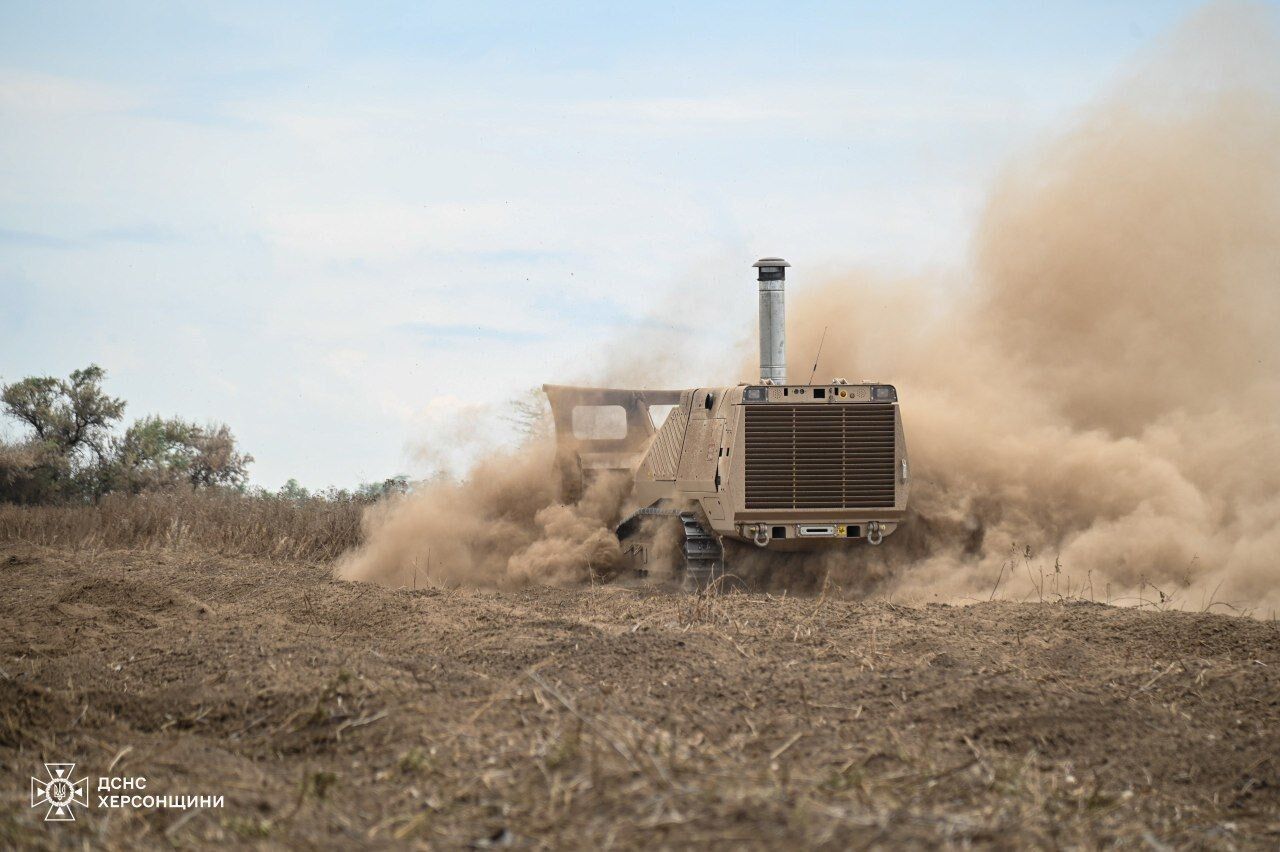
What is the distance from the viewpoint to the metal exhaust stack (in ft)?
60.6

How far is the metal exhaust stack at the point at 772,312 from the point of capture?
1848cm

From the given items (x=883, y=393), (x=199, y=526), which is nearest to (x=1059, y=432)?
(x=883, y=393)

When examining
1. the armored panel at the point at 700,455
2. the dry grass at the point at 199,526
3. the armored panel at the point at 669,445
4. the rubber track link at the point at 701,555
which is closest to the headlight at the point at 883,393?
the armored panel at the point at 700,455

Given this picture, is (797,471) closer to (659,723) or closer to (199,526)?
(659,723)

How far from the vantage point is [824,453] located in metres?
15.9

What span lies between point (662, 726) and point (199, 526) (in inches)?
836

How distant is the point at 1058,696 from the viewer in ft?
29.5

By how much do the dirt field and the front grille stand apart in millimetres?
2542

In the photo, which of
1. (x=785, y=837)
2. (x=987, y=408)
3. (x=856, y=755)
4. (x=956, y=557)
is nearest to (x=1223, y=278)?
(x=987, y=408)

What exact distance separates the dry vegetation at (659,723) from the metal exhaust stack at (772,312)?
5218 millimetres

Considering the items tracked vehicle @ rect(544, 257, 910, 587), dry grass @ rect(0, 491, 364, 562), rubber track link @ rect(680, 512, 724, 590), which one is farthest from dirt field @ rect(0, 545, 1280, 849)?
dry grass @ rect(0, 491, 364, 562)

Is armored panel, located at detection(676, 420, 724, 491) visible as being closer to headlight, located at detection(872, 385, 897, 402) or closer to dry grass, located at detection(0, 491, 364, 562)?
headlight, located at detection(872, 385, 897, 402)

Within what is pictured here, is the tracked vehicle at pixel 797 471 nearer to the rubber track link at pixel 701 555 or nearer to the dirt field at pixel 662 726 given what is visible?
the rubber track link at pixel 701 555

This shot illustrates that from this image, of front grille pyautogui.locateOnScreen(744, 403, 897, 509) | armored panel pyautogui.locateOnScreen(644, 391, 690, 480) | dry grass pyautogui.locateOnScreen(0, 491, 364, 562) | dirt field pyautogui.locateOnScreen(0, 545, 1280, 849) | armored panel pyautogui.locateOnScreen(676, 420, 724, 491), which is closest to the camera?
dirt field pyautogui.locateOnScreen(0, 545, 1280, 849)
